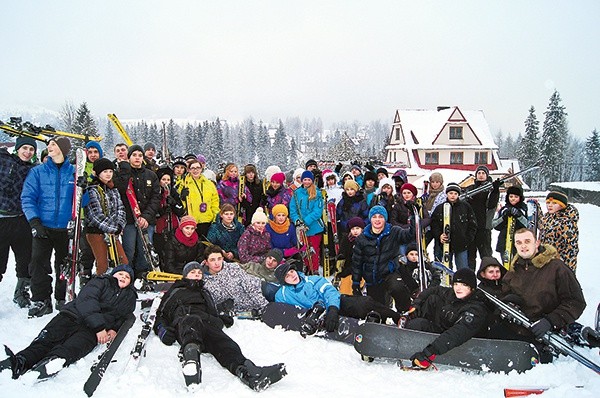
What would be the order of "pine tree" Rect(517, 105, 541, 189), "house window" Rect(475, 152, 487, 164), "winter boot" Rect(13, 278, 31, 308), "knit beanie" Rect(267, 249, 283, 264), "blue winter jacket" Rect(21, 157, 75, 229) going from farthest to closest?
"pine tree" Rect(517, 105, 541, 189) → "house window" Rect(475, 152, 487, 164) → "knit beanie" Rect(267, 249, 283, 264) → "winter boot" Rect(13, 278, 31, 308) → "blue winter jacket" Rect(21, 157, 75, 229)

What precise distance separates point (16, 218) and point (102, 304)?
1.85 m

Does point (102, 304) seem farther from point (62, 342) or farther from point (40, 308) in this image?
point (40, 308)

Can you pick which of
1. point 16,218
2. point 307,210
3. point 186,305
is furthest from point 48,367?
point 307,210

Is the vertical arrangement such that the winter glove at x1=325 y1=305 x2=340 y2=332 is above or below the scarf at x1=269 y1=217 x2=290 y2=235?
below

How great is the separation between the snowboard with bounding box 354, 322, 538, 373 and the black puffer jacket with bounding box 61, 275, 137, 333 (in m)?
2.41

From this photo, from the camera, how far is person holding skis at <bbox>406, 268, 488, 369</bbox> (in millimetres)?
3506

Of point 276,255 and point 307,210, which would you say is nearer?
point 276,255

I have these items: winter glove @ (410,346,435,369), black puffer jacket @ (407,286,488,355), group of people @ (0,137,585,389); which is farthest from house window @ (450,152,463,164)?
winter glove @ (410,346,435,369)

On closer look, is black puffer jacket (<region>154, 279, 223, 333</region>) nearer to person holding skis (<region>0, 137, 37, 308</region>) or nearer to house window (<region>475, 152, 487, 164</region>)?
person holding skis (<region>0, 137, 37, 308</region>)

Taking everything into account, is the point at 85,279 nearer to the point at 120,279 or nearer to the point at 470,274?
the point at 120,279

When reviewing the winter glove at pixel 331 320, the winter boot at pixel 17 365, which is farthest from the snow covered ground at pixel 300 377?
the winter glove at pixel 331 320

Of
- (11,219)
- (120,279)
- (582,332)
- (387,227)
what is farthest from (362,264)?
(11,219)

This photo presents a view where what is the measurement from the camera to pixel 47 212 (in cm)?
475

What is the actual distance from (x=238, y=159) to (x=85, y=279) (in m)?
75.4
